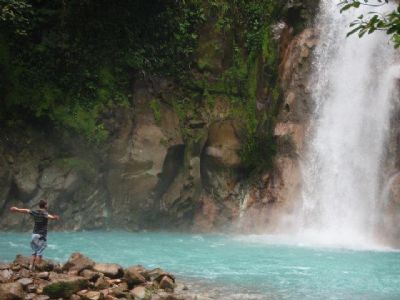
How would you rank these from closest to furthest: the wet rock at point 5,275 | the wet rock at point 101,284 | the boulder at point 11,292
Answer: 1. the boulder at point 11,292
2. the wet rock at point 5,275
3. the wet rock at point 101,284

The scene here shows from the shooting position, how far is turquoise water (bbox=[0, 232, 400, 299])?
9141mm

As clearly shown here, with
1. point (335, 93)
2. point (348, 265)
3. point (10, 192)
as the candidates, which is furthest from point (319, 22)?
point (10, 192)

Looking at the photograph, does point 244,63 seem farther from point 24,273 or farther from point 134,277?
point 24,273

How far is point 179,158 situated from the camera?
1959cm

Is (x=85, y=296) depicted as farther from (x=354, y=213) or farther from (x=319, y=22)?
(x=319, y=22)

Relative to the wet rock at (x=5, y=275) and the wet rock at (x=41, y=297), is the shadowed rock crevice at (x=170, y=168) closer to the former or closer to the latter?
the wet rock at (x=5, y=275)

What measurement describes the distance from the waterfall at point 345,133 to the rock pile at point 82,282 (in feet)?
30.8

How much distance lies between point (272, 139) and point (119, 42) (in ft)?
25.5

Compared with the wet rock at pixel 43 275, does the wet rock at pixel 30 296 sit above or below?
below

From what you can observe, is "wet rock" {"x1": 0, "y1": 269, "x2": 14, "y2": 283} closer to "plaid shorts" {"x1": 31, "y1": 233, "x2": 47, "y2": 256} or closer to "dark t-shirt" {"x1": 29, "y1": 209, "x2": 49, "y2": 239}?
"plaid shorts" {"x1": 31, "y1": 233, "x2": 47, "y2": 256}

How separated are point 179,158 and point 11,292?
12569mm

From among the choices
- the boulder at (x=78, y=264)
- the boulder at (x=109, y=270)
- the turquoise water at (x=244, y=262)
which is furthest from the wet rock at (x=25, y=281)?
the turquoise water at (x=244, y=262)

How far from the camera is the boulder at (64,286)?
7695 mm

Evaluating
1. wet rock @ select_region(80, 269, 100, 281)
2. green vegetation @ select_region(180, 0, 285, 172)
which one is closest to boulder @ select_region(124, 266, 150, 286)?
wet rock @ select_region(80, 269, 100, 281)
